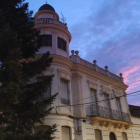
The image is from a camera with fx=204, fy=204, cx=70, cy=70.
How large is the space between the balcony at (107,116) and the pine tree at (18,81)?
7.04 metres

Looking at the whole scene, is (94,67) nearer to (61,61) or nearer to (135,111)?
(61,61)

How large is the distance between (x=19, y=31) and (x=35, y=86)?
3173 mm

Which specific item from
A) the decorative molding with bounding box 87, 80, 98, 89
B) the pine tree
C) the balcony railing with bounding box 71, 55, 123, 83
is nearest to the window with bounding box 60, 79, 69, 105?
the balcony railing with bounding box 71, 55, 123, 83

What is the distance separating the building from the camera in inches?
575

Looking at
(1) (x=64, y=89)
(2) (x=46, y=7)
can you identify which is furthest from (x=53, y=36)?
(2) (x=46, y=7)

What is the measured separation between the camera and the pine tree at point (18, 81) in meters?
8.49

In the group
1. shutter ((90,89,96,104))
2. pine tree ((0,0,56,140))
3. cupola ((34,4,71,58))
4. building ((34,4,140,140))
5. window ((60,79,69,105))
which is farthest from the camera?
shutter ((90,89,96,104))

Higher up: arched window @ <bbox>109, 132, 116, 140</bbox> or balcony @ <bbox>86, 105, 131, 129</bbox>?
balcony @ <bbox>86, 105, 131, 129</bbox>

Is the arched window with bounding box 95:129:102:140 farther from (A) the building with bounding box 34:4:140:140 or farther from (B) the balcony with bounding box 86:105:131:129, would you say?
(B) the balcony with bounding box 86:105:131:129

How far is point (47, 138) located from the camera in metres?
9.30

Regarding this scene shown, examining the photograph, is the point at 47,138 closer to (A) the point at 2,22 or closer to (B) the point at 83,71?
(A) the point at 2,22

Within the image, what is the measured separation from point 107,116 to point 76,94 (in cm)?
373

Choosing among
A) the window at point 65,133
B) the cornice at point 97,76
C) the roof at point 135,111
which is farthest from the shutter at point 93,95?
the roof at point 135,111

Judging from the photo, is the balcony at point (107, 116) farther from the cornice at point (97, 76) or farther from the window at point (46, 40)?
the window at point (46, 40)
